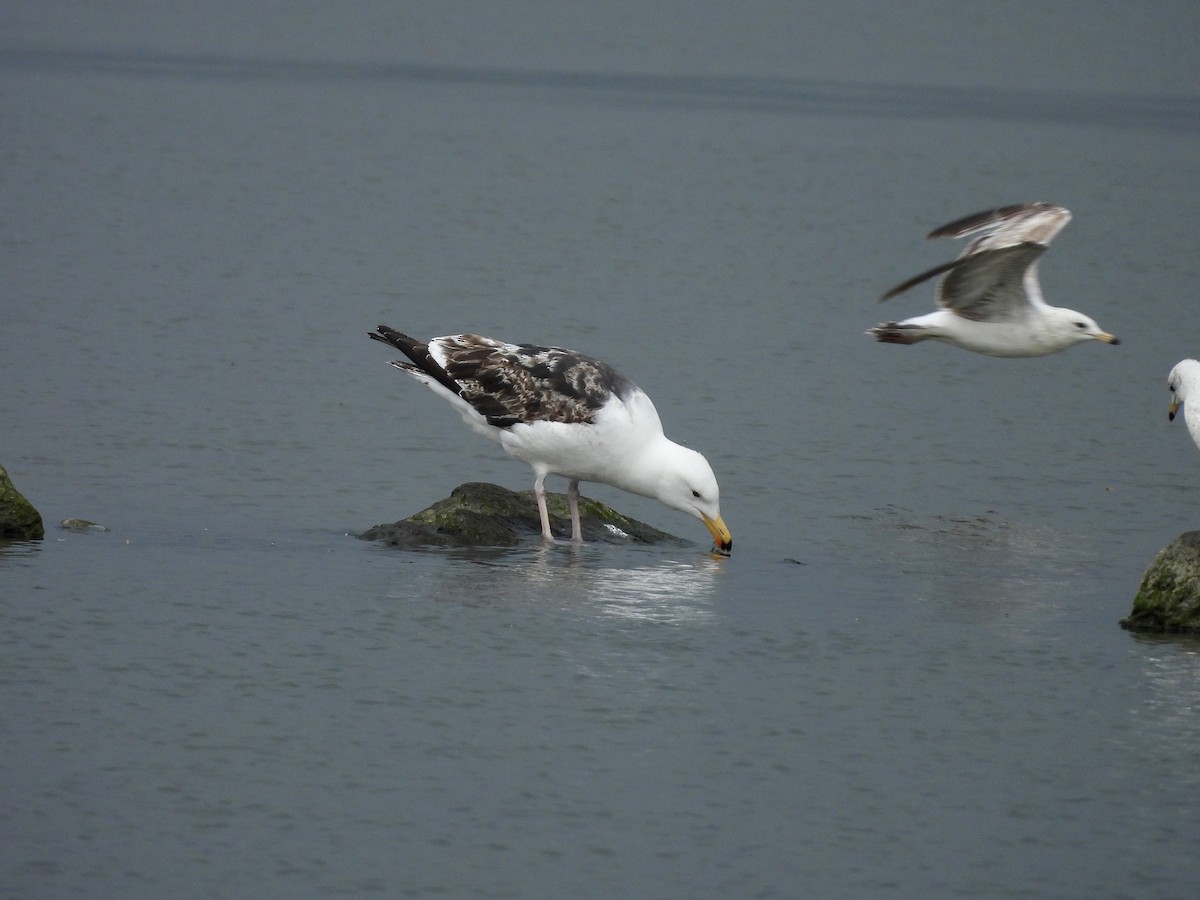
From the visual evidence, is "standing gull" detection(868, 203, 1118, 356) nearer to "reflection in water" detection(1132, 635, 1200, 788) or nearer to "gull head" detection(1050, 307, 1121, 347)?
"gull head" detection(1050, 307, 1121, 347)

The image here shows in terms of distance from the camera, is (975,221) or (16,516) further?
(975,221)

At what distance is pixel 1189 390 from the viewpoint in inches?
459

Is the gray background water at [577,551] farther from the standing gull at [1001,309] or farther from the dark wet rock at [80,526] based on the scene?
the standing gull at [1001,309]

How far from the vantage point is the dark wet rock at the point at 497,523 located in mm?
11391

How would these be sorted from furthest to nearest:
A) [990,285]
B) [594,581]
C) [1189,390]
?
[990,285] → [1189,390] → [594,581]

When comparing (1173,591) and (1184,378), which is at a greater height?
(1184,378)

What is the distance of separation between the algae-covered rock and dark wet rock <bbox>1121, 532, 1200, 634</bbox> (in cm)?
576

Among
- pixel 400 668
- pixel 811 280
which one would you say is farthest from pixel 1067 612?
pixel 811 280

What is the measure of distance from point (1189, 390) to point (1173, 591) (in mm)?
2127

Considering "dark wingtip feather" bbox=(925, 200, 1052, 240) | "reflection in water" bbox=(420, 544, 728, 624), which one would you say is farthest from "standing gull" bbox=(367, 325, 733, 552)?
"dark wingtip feather" bbox=(925, 200, 1052, 240)

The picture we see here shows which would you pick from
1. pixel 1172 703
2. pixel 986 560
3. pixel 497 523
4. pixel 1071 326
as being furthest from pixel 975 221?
pixel 1172 703

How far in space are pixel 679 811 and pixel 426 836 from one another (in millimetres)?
987

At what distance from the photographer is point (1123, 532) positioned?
12.5 m

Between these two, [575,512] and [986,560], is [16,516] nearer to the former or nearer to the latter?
[575,512]
